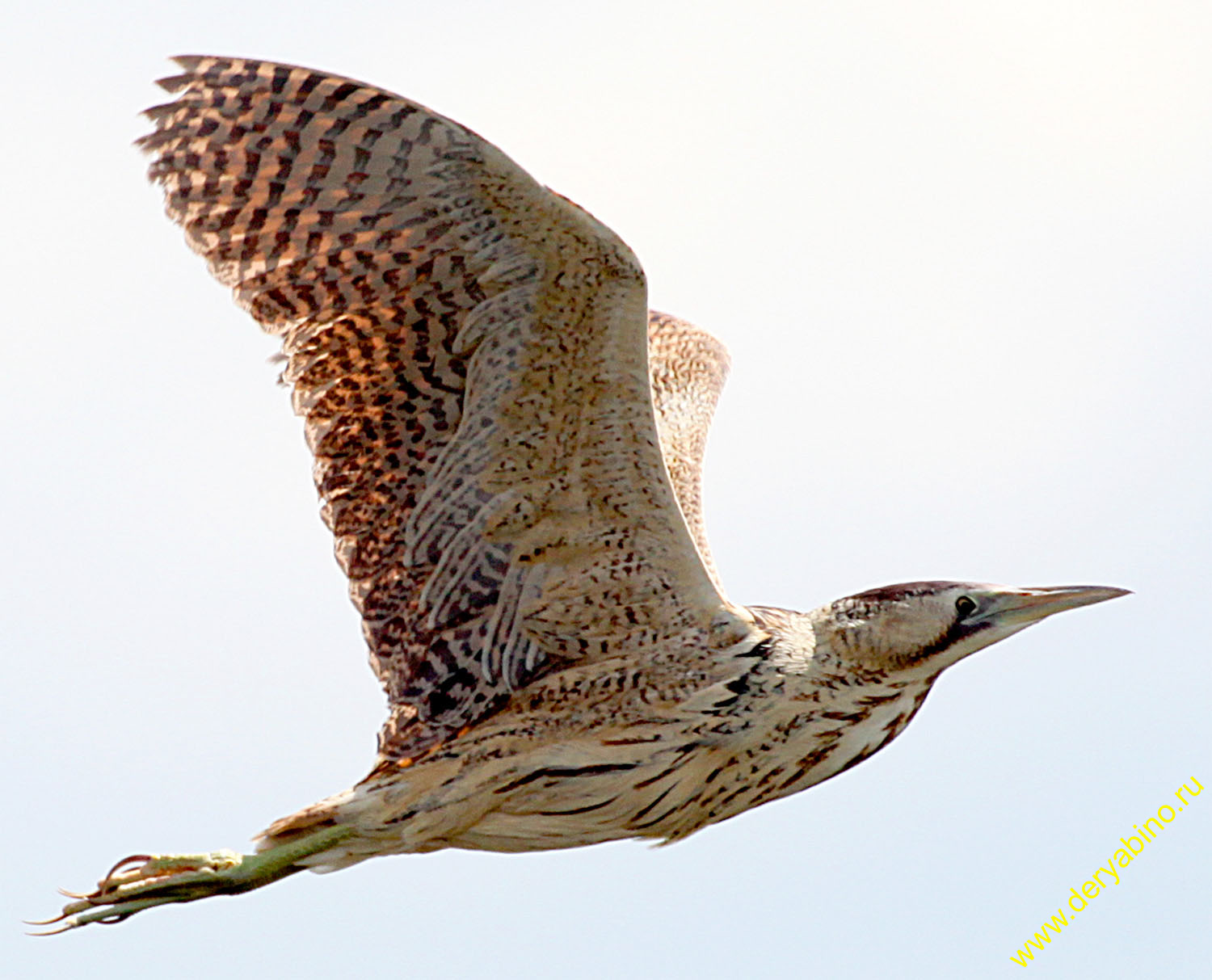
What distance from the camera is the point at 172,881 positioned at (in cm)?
940

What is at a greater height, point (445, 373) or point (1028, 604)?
point (445, 373)

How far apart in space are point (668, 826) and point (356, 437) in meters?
1.78

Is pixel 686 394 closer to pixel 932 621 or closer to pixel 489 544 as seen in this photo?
pixel 489 544

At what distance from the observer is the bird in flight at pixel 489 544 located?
8.89 metres

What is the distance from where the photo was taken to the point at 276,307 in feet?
30.1

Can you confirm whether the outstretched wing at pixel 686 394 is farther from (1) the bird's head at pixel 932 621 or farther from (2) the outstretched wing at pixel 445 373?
(1) the bird's head at pixel 932 621

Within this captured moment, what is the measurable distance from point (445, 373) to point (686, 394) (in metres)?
2.92

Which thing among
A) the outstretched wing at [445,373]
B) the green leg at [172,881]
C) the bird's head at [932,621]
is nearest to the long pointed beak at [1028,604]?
the bird's head at [932,621]

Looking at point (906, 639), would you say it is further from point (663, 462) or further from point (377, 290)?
point (377, 290)

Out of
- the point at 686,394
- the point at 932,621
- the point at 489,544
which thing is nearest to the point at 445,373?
the point at 489,544

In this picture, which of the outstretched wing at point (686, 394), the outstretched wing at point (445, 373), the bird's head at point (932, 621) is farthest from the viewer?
the outstretched wing at point (686, 394)

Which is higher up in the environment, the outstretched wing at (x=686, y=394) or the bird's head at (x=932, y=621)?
the outstretched wing at (x=686, y=394)

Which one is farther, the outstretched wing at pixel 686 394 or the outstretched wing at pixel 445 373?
the outstretched wing at pixel 686 394

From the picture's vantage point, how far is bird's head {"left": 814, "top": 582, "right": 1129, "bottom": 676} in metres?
9.10
